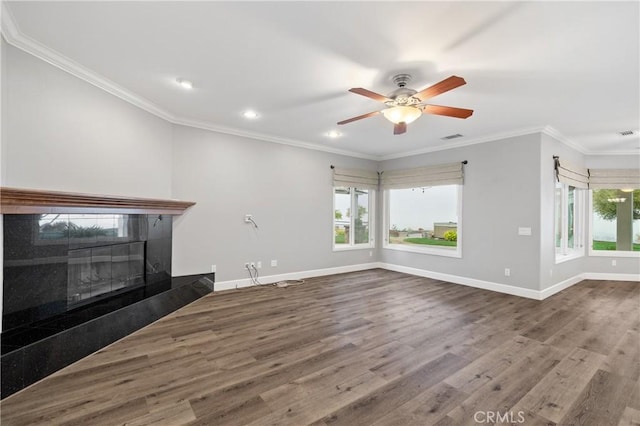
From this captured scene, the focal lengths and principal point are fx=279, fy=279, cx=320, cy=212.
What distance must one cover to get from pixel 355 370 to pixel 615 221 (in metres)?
7.15

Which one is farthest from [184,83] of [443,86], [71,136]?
[443,86]

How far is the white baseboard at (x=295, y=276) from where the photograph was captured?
15.2 feet

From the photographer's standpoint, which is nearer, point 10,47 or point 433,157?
point 10,47

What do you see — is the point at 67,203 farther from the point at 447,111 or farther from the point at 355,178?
the point at 355,178

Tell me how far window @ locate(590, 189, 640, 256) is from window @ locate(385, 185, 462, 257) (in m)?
3.17

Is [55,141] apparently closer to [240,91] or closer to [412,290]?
[240,91]

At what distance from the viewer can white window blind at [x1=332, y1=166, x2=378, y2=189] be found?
5.97m

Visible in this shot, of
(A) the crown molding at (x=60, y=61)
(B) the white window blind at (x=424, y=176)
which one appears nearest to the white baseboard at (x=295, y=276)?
(B) the white window blind at (x=424, y=176)

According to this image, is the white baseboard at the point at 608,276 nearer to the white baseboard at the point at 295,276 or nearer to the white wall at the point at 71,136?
the white baseboard at the point at 295,276

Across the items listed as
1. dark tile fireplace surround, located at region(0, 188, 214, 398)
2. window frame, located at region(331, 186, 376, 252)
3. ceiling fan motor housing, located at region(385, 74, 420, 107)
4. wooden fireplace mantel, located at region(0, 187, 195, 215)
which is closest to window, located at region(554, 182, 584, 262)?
window frame, located at region(331, 186, 376, 252)

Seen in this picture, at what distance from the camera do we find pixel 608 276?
580cm

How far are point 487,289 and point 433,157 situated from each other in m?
2.68

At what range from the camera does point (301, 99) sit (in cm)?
343

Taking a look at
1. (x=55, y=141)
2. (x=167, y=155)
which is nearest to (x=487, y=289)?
(x=167, y=155)
